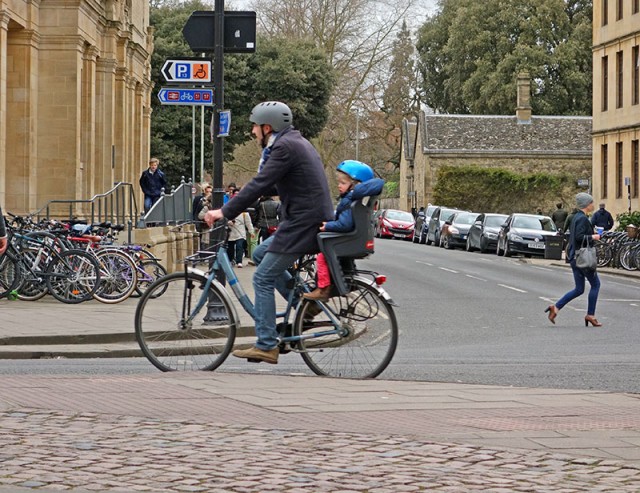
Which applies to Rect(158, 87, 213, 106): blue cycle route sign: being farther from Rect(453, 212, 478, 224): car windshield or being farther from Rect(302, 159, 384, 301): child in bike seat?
Rect(453, 212, 478, 224): car windshield

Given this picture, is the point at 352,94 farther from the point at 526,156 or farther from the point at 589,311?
the point at 589,311

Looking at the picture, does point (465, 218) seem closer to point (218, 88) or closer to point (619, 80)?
point (619, 80)

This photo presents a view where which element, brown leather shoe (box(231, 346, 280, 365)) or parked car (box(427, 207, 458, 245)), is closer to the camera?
brown leather shoe (box(231, 346, 280, 365))

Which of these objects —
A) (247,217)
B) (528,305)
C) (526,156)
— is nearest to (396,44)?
(526,156)

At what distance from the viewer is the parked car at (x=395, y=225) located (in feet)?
223

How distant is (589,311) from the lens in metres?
18.5

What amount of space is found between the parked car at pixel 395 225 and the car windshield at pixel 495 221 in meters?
16.7

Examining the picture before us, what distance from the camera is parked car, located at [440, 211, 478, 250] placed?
53.4 meters

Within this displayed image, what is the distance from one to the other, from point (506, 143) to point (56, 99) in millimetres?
50238

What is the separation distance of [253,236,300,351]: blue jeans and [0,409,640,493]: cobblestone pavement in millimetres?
2528

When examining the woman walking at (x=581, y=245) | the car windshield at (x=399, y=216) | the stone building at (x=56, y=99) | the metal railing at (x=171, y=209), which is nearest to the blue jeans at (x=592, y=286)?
the woman walking at (x=581, y=245)

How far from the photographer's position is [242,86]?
63594 millimetres

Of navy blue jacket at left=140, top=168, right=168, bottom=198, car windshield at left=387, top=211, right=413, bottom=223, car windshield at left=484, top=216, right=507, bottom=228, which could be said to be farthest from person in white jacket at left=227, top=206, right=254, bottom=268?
car windshield at left=387, top=211, right=413, bottom=223

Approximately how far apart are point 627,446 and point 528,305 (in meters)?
15.6
